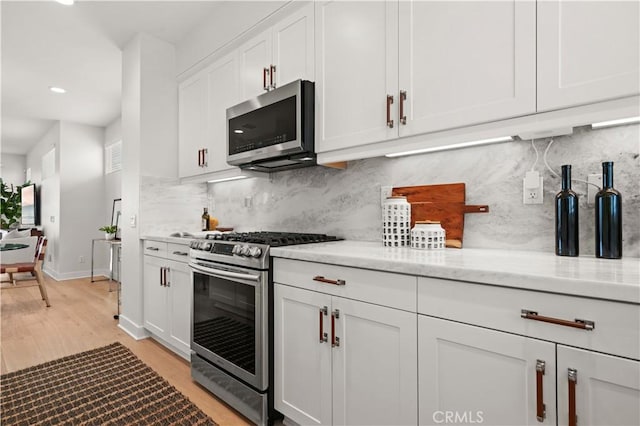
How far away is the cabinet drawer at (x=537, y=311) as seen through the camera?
2.74 ft

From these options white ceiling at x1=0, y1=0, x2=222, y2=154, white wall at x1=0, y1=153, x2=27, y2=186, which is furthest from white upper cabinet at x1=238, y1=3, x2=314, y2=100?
white wall at x1=0, y1=153, x2=27, y2=186

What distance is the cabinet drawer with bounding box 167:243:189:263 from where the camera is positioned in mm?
2466

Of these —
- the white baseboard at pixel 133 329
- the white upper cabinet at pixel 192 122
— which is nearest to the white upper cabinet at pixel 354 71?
the white upper cabinet at pixel 192 122

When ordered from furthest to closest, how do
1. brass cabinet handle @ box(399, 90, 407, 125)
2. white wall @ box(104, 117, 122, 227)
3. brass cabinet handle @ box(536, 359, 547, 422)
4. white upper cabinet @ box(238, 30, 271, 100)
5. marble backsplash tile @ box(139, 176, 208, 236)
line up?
white wall @ box(104, 117, 122, 227) → marble backsplash tile @ box(139, 176, 208, 236) → white upper cabinet @ box(238, 30, 271, 100) → brass cabinet handle @ box(399, 90, 407, 125) → brass cabinet handle @ box(536, 359, 547, 422)

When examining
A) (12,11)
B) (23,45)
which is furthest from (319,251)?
(23,45)

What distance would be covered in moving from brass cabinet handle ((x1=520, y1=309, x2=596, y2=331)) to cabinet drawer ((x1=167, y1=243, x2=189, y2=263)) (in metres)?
2.14

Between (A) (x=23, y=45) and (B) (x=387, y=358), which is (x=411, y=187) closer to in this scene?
(B) (x=387, y=358)

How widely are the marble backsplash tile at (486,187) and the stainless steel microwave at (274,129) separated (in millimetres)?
281

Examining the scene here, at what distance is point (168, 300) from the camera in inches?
105

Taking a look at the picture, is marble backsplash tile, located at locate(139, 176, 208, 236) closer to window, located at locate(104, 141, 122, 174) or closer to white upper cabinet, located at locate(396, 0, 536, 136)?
white upper cabinet, located at locate(396, 0, 536, 136)

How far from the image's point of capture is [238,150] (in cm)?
239

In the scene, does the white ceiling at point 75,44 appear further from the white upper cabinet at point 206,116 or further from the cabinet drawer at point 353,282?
the cabinet drawer at point 353,282

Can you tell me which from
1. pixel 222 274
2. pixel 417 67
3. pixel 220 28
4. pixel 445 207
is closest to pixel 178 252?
pixel 222 274

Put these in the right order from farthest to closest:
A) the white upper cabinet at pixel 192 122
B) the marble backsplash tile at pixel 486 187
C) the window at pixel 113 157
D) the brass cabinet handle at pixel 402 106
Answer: the window at pixel 113 157
the white upper cabinet at pixel 192 122
the brass cabinet handle at pixel 402 106
the marble backsplash tile at pixel 486 187
